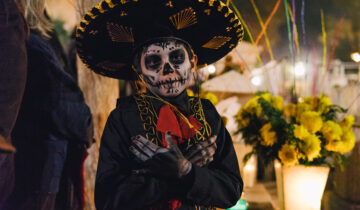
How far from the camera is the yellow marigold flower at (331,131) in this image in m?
1.79

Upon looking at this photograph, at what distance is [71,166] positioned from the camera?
1474mm

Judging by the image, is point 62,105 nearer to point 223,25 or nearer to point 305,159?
point 223,25

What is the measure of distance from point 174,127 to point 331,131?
129 cm

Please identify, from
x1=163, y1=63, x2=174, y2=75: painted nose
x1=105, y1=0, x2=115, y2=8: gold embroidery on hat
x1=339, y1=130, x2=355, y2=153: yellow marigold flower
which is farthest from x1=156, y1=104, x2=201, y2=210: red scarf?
x1=339, y1=130, x2=355, y2=153: yellow marigold flower

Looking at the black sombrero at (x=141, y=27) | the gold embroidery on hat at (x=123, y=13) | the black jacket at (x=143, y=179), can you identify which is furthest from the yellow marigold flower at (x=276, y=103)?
the gold embroidery on hat at (x=123, y=13)

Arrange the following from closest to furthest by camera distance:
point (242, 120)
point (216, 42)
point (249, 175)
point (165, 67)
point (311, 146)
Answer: point (165, 67)
point (216, 42)
point (311, 146)
point (242, 120)
point (249, 175)

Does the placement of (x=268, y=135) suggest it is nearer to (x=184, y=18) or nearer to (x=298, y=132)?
(x=298, y=132)

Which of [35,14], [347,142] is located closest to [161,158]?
[35,14]

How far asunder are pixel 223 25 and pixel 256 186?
8.77 feet

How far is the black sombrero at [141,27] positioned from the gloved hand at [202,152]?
44 cm

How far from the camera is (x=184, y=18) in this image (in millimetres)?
1099

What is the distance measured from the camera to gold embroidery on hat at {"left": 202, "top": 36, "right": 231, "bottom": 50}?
1222 mm

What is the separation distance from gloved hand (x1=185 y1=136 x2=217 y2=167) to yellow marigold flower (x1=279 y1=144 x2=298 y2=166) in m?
0.94

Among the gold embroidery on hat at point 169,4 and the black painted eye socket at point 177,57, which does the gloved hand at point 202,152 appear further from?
the gold embroidery on hat at point 169,4
